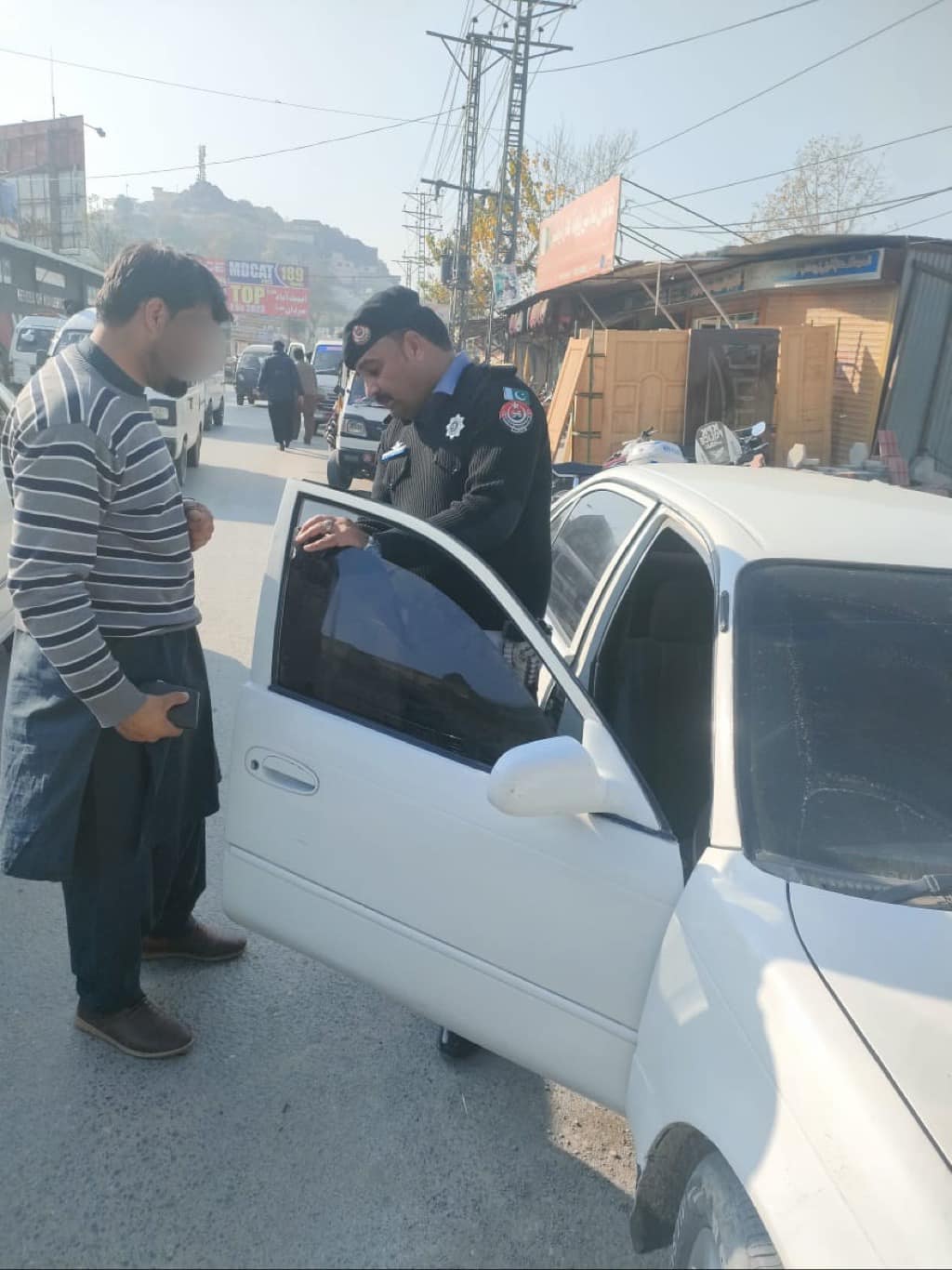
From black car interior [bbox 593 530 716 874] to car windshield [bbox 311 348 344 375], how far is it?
22978 millimetres

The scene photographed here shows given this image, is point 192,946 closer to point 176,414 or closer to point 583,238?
point 176,414

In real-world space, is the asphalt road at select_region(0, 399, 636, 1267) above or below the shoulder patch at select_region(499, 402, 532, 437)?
below

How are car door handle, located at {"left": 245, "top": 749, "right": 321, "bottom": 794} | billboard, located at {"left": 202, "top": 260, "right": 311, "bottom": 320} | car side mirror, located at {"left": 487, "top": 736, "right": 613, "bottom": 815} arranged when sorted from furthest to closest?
billboard, located at {"left": 202, "top": 260, "right": 311, "bottom": 320} < car door handle, located at {"left": 245, "top": 749, "right": 321, "bottom": 794} < car side mirror, located at {"left": 487, "top": 736, "right": 613, "bottom": 815}

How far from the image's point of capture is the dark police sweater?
2555mm

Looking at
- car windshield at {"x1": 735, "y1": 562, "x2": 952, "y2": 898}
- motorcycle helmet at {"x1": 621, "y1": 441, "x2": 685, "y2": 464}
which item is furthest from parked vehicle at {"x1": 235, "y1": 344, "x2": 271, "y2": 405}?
car windshield at {"x1": 735, "y1": 562, "x2": 952, "y2": 898}

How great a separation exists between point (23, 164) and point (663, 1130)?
204 feet

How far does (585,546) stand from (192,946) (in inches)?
73.1

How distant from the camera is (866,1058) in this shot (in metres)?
1.36

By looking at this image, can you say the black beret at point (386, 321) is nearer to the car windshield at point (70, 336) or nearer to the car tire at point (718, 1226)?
the car tire at point (718, 1226)

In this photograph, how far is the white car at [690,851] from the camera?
1.37m

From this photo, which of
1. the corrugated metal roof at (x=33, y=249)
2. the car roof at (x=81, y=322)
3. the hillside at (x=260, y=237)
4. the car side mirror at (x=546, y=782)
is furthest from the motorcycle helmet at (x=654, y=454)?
the hillside at (x=260, y=237)

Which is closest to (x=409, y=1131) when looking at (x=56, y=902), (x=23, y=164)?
(x=56, y=902)

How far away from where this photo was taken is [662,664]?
3.05m

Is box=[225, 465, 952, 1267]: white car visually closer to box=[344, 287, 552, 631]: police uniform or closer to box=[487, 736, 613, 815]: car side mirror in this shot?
box=[487, 736, 613, 815]: car side mirror
